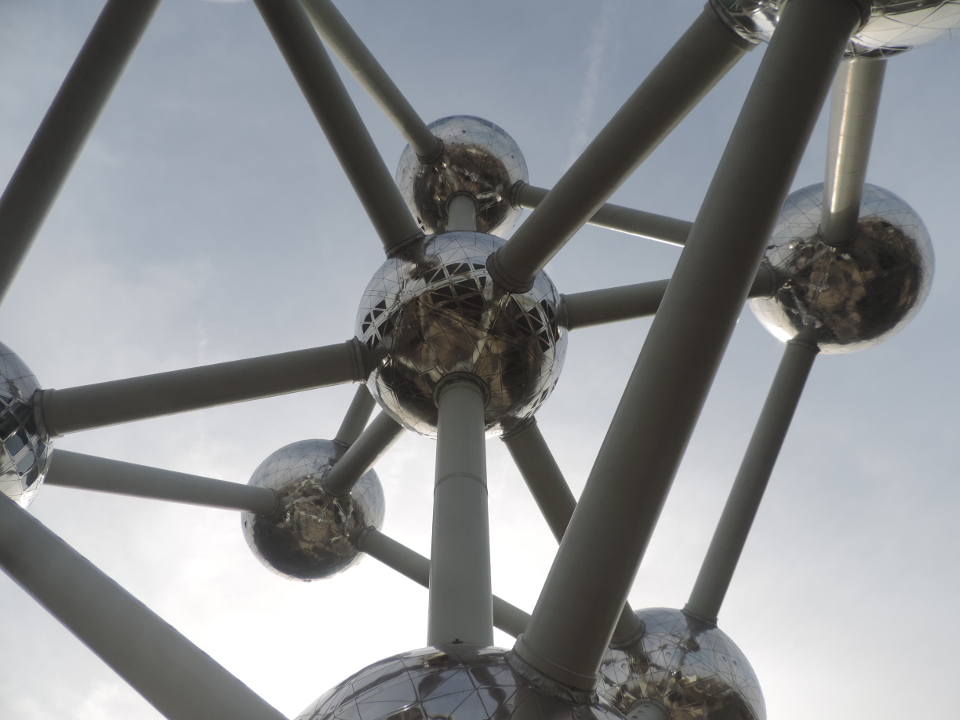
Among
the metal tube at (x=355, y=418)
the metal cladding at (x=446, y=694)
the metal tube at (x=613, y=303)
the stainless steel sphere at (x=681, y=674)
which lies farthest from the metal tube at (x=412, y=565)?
the metal cladding at (x=446, y=694)

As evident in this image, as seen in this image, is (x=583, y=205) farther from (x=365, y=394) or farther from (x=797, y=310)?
(x=365, y=394)

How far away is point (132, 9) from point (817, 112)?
16.0 feet

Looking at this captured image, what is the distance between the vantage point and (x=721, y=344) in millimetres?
3086

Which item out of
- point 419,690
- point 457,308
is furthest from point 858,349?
point 419,690

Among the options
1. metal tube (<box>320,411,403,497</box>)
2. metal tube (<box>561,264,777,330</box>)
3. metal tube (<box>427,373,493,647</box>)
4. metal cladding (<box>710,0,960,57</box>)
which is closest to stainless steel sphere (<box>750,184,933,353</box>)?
metal tube (<box>561,264,777,330</box>)

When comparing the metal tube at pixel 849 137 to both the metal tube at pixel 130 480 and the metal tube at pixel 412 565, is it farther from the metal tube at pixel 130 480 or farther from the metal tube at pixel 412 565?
the metal tube at pixel 130 480

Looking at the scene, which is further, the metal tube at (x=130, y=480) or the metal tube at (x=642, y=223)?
the metal tube at (x=642, y=223)

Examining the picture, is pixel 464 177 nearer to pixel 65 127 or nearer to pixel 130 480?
pixel 130 480

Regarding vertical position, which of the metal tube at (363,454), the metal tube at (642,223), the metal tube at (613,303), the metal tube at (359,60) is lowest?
the metal tube at (363,454)

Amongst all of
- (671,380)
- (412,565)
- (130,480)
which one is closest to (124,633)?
(671,380)

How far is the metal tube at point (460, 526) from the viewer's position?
15.1 feet

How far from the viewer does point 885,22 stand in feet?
13.9

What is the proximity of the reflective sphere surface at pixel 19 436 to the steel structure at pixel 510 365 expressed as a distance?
0.07 ft

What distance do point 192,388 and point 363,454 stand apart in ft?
10.2
